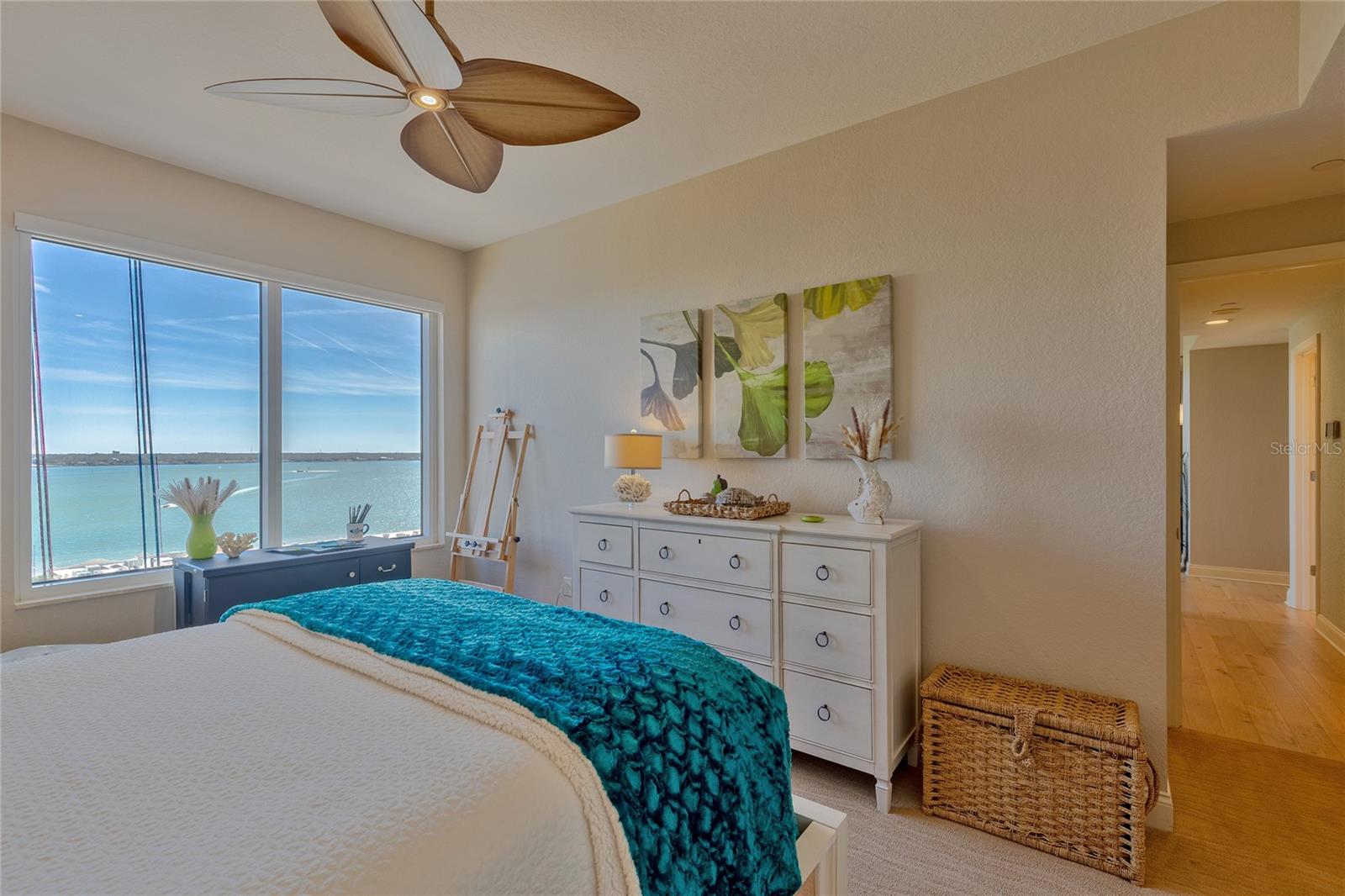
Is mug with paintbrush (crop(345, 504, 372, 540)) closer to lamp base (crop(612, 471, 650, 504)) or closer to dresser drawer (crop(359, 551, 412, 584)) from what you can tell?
dresser drawer (crop(359, 551, 412, 584))

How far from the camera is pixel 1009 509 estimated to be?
2.30m

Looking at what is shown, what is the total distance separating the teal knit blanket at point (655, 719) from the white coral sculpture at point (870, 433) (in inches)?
48.9

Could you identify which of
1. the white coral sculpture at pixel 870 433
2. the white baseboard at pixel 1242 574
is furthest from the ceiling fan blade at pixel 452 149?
the white baseboard at pixel 1242 574

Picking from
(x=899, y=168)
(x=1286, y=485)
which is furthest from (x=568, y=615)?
(x=1286, y=485)

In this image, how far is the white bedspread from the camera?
0.72m

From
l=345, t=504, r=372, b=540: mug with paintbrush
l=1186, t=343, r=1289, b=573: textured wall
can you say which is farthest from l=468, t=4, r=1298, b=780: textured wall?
Result: l=1186, t=343, r=1289, b=573: textured wall

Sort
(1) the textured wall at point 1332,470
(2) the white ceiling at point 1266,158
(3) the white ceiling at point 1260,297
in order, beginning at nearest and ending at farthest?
(2) the white ceiling at point 1266,158, (3) the white ceiling at point 1260,297, (1) the textured wall at point 1332,470

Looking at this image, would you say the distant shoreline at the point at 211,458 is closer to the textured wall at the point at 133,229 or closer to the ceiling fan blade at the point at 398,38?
the textured wall at the point at 133,229

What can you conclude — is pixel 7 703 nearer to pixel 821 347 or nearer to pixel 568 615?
pixel 568 615

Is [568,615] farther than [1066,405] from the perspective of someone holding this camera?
No

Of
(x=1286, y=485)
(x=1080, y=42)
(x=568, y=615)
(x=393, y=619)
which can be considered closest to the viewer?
(x=393, y=619)

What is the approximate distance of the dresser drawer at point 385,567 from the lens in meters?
3.35

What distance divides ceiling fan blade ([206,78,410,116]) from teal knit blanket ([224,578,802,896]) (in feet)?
4.91

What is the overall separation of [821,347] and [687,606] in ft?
4.37
